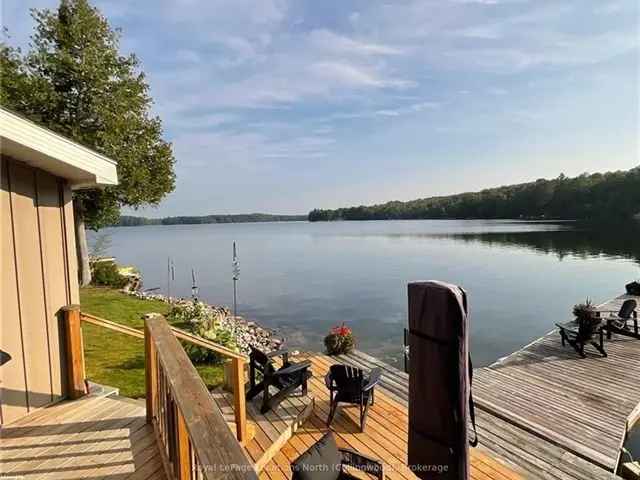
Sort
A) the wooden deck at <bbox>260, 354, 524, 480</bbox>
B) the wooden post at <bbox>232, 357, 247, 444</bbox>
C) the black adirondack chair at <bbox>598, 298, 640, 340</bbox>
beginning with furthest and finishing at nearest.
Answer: the black adirondack chair at <bbox>598, 298, 640, 340</bbox> < the wooden deck at <bbox>260, 354, 524, 480</bbox> < the wooden post at <bbox>232, 357, 247, 444</bbox>

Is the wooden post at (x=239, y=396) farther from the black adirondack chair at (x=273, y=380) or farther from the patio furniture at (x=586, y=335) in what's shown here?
the patio furniture at (x=586, y=335)

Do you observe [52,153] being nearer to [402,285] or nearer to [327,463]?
[327,463]

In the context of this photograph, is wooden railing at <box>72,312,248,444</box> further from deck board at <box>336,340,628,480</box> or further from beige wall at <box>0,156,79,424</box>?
deck board at <box>336,340,628,480</box>

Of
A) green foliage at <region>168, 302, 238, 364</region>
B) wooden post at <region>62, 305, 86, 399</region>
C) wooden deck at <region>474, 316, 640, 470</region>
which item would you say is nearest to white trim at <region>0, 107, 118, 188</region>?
wooden post at <region>62, 305, 86, 399</region>

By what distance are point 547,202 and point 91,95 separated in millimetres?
84928

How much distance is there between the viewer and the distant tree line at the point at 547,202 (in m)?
60.6

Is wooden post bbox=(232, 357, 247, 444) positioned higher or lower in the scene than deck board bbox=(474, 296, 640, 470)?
higher

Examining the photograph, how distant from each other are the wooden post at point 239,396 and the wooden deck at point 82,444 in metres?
0.83

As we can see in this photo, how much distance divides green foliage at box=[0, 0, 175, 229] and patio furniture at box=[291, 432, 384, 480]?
42.7 ft

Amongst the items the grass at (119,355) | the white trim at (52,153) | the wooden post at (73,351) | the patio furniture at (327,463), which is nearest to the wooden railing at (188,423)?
the patio furniture at (327,463)

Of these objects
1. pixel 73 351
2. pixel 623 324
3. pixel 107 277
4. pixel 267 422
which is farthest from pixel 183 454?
pixel 107 277

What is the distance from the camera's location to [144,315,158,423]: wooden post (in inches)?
127

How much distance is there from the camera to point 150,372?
10.8ft

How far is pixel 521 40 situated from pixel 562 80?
8.77ft
